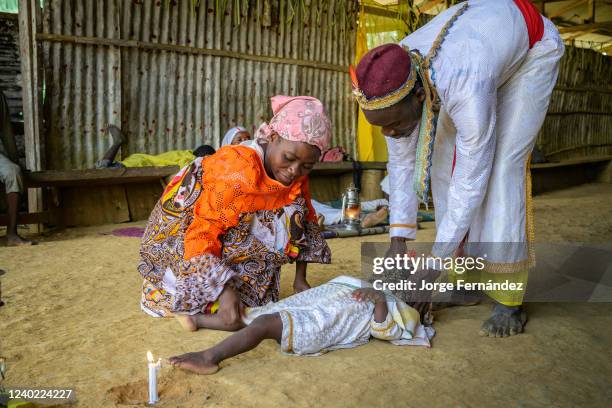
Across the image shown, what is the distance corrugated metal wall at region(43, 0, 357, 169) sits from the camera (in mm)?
5879

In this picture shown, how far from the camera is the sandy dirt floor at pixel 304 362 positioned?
1902mm

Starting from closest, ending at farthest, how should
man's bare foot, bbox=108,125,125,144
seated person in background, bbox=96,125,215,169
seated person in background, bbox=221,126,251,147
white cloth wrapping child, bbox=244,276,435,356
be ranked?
white cloth wrapping child, bbox=244,276,435,356
seated person in background, bbox=221,126,251,147
seated person in background, bbox=96,125,215,169
man's bare foot, bbox=108,125,125,144

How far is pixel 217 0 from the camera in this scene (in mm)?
→ 6688

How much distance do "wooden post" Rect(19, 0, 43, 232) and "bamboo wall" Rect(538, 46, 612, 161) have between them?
901 centimetres

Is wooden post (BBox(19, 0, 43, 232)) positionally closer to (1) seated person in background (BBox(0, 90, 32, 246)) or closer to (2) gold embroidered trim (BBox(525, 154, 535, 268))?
(1) seated person in background (BBox(0, 90, 32, 246))

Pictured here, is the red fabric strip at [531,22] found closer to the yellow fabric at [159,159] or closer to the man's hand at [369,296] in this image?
the man's hand at [369,296]

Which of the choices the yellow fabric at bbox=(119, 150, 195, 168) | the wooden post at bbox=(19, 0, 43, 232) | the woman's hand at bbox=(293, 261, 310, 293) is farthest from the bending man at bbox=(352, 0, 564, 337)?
the wooden post at bbox=(19, 0, 43, 232)

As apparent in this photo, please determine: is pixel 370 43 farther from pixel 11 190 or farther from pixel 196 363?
pixel 196 363

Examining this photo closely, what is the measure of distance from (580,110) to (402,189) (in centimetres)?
1059

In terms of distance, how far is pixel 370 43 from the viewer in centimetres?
826

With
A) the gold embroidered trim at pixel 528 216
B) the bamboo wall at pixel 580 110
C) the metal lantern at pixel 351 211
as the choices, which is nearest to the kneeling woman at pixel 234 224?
the gold embroidered trim at pixel 528 216

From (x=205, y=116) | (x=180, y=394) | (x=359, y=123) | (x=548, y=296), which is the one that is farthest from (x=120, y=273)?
(x=359, y=123)

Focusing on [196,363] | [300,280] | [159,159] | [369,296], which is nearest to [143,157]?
[159,159]

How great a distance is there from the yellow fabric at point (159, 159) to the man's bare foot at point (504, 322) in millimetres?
4323
